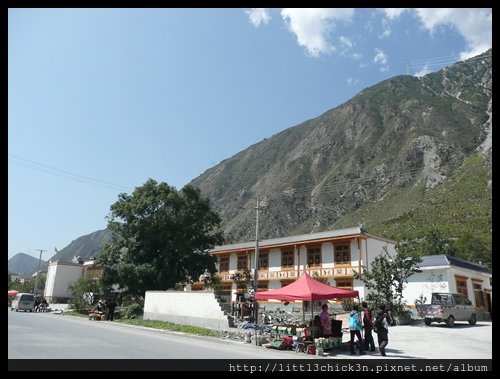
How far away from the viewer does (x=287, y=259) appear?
37781 millimetres

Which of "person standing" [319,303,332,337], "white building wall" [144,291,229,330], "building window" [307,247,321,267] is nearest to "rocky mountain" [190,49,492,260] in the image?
"building window" [307,247,321,267]

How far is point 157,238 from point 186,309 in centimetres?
1048

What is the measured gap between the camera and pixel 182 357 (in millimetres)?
11320

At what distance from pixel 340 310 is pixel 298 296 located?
542 inches

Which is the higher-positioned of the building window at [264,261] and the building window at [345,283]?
the building window at [264,261]

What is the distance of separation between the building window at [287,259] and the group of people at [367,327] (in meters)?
21.6

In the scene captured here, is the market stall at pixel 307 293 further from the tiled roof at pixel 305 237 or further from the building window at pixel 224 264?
the building window at pixel 224 264

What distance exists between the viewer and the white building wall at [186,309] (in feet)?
70.3

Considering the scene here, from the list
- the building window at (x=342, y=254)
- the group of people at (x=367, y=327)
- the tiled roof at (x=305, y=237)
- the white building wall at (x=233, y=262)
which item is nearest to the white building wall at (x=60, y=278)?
the white building wall at (x=233, y=262)

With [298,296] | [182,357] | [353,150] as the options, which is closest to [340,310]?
[298,296]

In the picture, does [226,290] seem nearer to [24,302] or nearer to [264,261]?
[264,261]

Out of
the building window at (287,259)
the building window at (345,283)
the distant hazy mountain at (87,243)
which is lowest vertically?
the building window at (345,283)

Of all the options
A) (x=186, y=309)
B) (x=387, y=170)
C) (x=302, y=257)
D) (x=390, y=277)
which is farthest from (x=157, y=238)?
(x=387, y=170)
